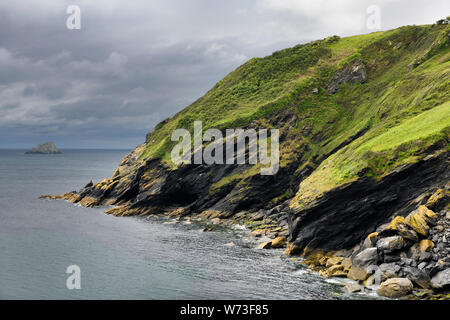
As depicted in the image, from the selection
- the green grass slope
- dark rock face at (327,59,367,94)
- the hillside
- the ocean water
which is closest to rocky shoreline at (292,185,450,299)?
the hillside

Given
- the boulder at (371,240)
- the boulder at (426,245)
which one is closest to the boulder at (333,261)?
the boulder at (371,240)

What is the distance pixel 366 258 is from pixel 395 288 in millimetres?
6222

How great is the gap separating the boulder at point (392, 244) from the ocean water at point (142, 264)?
6849 millimetres

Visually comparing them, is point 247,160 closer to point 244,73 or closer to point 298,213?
point 298,213

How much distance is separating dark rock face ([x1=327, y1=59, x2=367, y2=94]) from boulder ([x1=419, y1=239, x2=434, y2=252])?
238ft

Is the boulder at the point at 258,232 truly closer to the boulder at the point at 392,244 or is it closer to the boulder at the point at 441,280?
the boulder at the point at 392,244

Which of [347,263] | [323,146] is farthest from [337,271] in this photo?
[323,146]

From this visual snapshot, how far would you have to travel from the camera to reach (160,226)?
7325cm

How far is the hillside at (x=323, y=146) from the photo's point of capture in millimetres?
47625

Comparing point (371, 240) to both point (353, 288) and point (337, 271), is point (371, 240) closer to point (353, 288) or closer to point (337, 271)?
point (337, 271)

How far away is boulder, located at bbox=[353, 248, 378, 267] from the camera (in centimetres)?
3988

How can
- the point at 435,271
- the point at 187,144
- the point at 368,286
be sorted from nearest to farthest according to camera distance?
the point at 435,271
the point at 368,286
the point at 187,144
